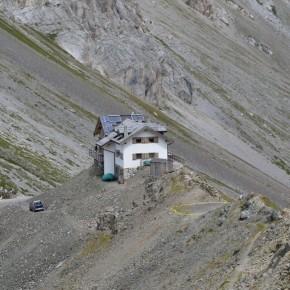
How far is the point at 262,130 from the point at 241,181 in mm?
44878

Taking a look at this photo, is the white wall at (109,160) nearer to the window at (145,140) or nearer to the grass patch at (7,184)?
the window at (145,140)

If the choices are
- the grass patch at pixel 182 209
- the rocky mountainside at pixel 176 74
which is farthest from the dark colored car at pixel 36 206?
the rocky mountainside at pixel 176 74

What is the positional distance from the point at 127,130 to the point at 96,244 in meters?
13.0

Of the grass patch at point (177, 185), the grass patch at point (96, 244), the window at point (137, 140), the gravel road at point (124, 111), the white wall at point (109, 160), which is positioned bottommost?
the gravel road at point (124, 111)

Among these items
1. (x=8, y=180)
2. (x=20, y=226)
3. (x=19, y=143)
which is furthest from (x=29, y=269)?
(x=19, y=143)

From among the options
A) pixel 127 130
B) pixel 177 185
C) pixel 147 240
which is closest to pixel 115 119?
pixel 127 130

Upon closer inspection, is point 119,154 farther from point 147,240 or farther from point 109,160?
point 147,240

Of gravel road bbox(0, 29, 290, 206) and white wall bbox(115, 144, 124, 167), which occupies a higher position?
white wall bbox(115, 144, 124, 167)

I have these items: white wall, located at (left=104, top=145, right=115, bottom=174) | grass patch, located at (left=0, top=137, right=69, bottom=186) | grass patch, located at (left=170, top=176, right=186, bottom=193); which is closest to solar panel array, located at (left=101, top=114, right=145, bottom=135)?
white wall, located at (left=104, top=145, right=115, bottom=174)

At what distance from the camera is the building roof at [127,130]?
168 feet

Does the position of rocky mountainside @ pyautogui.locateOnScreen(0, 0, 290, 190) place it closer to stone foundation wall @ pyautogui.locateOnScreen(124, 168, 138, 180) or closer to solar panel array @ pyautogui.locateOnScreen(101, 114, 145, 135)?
solar panel array @ pyautogui.locateOnScreen(101, 114, 145, 135)

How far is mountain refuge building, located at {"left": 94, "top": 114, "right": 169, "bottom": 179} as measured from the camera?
164 ft

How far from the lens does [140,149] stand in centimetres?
5125

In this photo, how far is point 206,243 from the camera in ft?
111
